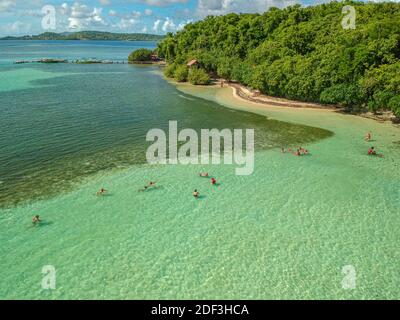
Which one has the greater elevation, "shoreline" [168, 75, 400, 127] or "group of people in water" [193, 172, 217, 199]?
"shoreline" [168, 75, 400, 127]

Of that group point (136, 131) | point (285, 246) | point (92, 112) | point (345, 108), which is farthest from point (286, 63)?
point (285, 246)

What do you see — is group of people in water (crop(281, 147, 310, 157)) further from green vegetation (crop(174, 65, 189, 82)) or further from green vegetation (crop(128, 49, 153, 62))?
green vegetation (crop(128, 49, 153, 62))

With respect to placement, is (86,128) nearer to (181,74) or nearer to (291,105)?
(291,105)

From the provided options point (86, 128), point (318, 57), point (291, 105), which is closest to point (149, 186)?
point (86, 128)

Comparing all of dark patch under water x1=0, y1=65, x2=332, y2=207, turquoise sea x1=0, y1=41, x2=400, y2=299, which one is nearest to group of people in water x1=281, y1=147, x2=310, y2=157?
turquoise sea x1=0, y1=41, x2=400, y2=299

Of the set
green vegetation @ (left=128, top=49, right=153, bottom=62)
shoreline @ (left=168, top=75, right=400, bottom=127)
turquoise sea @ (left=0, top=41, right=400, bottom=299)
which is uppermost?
green vegetation @ (left=128, top=49, right=153, bottom=62)

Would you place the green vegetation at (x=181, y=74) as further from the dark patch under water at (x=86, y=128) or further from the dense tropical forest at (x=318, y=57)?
the dark patch under water at (x=86, y=128)
